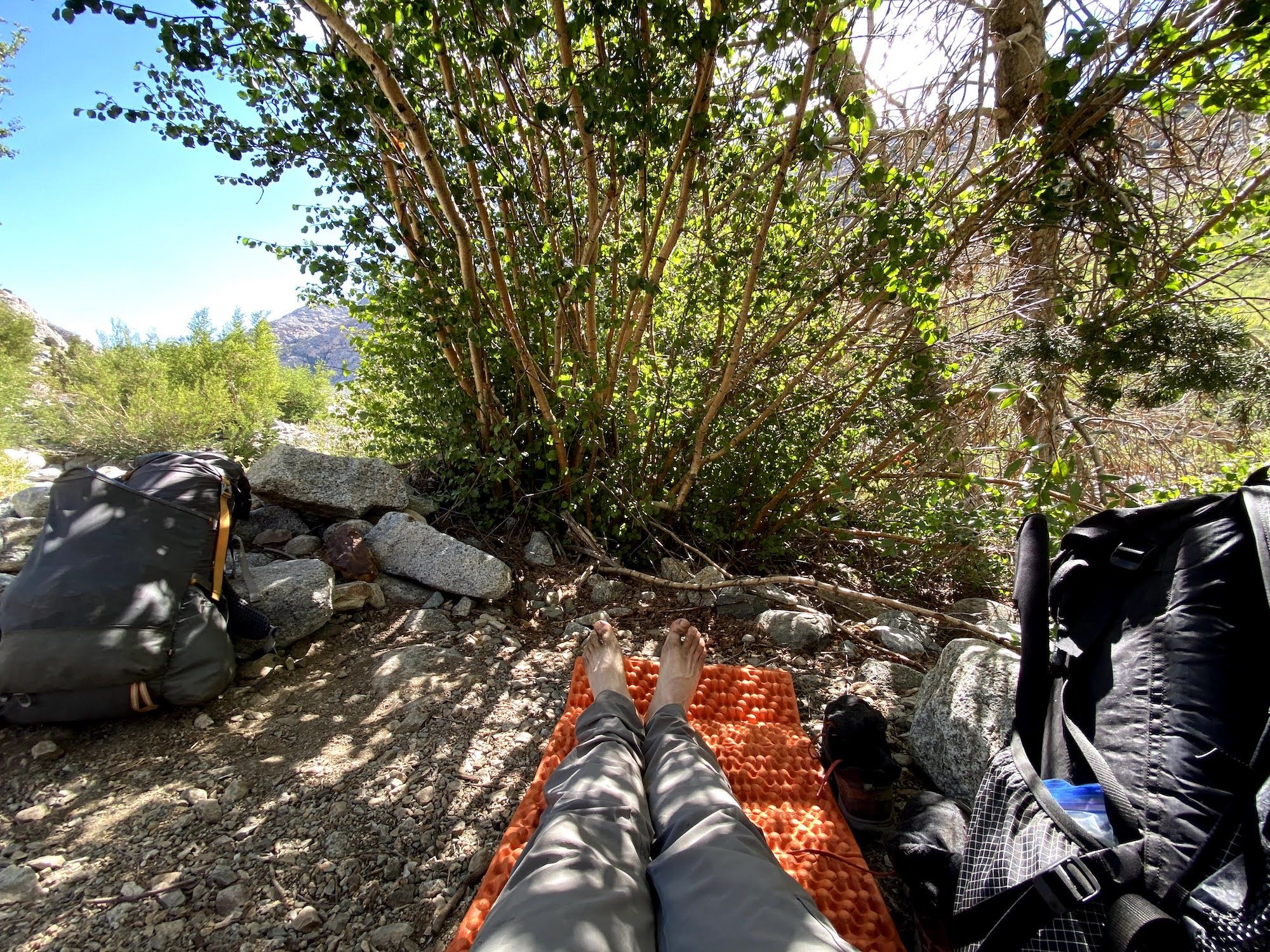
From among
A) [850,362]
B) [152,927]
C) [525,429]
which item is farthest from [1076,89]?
[152,927]

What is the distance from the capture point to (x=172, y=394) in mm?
7973

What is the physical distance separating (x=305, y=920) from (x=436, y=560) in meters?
1.77

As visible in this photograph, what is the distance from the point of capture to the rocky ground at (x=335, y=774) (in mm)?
1272

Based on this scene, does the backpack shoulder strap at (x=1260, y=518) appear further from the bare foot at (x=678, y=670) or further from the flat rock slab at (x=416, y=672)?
the flat rock slab at (x=416, y=672)

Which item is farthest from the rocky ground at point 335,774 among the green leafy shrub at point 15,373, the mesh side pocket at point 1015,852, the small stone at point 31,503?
the green leafy shrub at point 15,373

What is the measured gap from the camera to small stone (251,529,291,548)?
2.96 m

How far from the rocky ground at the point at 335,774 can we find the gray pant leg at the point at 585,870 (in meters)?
0.36

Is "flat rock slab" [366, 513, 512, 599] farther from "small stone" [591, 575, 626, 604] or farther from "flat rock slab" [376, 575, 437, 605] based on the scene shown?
"small stone" [591, 575, 626, 604]

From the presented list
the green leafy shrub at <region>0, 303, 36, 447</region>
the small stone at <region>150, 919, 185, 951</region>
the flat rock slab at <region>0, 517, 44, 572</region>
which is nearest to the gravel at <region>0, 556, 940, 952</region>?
the small stone at <region>150, 919, 185, 951</region>

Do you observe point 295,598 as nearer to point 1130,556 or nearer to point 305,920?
point 305,920

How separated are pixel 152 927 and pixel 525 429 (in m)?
2.49

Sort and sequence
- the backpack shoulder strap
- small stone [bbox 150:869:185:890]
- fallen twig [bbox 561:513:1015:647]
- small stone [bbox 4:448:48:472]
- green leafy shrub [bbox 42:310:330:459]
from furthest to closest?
green leafy shrub [bbox 42:310:330:459], small stone [bbox 4:448:48:472], fallen twig [bbox 561:513:1015:647], small stone [bbox 150:869:185:890], the backpack shoulder strap

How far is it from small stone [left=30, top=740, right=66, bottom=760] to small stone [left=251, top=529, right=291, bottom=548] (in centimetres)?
132

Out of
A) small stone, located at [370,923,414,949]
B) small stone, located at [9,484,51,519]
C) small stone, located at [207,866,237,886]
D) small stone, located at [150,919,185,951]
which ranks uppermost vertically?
small stone, located at [9,484,51,519]
